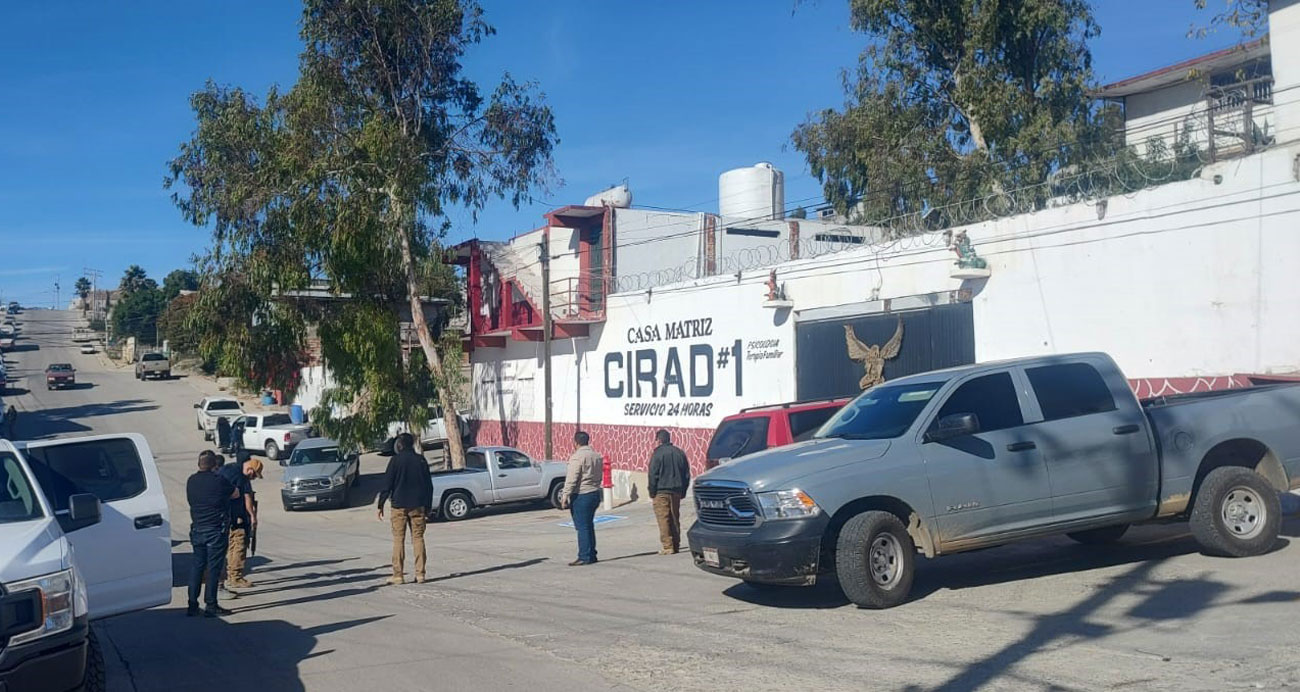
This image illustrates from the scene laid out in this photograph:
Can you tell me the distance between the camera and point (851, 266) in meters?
20.5

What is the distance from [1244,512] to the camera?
10070 millimetres

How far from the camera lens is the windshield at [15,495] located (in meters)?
6.75

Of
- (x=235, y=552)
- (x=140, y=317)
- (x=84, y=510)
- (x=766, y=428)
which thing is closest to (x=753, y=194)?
(x=766, y=428)

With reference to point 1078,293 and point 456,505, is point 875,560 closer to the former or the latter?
point 1078,293

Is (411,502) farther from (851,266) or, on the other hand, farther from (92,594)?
(851,266)

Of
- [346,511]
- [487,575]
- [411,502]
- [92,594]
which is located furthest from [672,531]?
[346,511]

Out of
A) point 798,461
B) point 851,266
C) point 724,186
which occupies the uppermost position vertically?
point 724,186

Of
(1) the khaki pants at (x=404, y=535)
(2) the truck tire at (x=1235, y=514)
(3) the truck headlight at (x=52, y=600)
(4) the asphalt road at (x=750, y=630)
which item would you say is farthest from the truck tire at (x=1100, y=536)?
(3) the truck headlight at (x=52, y=600)

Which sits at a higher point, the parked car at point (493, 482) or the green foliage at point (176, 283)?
the green foliage at point (176, 283)

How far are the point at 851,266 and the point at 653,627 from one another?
12.6m

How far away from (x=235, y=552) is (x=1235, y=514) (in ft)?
35.2

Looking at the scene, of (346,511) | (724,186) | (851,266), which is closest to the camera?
(851,266)

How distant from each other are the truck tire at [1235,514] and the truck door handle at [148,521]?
9.37 meters

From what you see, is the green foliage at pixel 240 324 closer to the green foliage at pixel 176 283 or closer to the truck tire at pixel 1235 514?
the truck tire at pixel 1235 514
